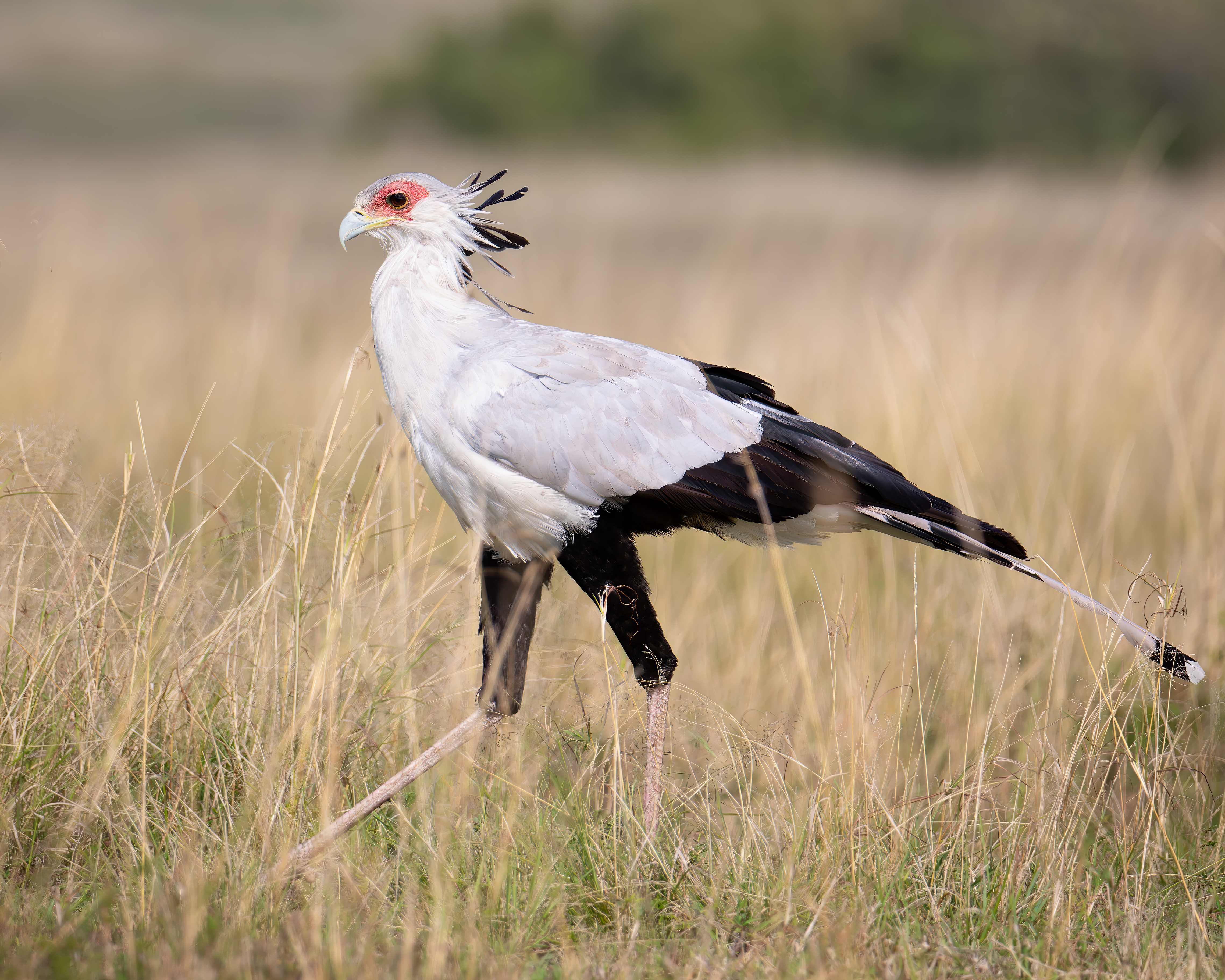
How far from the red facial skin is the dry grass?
58 centimetres

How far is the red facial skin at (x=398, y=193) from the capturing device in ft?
9.79

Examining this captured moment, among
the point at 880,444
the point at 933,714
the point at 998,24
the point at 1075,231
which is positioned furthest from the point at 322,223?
the point at 998,24

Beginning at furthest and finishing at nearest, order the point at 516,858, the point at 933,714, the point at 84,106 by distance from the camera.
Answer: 1. the point at 84,106
2. the point at 933,714
3. the point at 516,858

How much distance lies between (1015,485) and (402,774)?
3103 mm

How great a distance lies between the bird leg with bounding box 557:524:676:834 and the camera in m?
2.75

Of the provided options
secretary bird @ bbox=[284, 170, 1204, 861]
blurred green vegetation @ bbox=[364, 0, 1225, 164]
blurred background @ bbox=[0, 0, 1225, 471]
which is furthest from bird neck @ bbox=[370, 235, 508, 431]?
blurred green vegetation @ bbox=[364, 0, 1225, 164]

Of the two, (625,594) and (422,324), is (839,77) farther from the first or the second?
(625,594)

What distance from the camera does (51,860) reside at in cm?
246

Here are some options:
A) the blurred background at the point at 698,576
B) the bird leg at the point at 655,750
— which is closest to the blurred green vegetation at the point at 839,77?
the blurred background at the point at 698,576

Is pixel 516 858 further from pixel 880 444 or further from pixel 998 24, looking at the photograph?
pixel 998 24

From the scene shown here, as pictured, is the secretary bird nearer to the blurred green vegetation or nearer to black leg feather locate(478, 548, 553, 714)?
black leg feather locate(478, 548, 553, 714)

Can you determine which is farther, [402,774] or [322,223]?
[322,223]

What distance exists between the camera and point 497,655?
111 inches

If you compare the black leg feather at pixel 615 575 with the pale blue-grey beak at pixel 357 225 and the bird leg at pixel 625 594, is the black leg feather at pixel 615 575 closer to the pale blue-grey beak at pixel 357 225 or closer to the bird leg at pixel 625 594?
the bird leg at pixel 625 594
